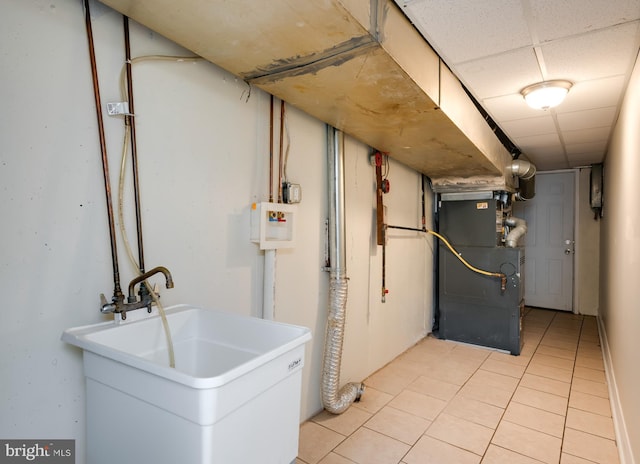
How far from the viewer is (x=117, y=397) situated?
3.48 feet

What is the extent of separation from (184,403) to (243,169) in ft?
4.20

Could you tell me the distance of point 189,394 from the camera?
875mm

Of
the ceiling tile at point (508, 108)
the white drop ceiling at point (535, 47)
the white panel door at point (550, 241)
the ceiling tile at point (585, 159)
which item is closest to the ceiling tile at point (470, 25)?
the white drop ceiling at point (535, 47)

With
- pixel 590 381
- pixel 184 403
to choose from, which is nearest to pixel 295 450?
pixel 184 403

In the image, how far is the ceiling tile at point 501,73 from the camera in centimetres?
202

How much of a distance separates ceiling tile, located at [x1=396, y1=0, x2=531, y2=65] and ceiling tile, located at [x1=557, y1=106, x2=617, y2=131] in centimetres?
153

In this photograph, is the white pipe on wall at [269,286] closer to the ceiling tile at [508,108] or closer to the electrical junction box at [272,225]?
the electrical junction box at [272,225]

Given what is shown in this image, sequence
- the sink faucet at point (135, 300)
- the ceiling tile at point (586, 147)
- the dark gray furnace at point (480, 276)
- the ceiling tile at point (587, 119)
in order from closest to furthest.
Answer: the sink faucet at point (135, 300), the ceiling tile at point (587, 119), the dark gray furnace at point (480, 276), the ceiling tile at point (586, 147)

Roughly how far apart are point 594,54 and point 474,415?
7.84 ft

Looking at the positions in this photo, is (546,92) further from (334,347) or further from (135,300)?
(135,300)

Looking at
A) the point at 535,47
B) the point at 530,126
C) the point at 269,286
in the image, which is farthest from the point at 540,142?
the point at 269,286

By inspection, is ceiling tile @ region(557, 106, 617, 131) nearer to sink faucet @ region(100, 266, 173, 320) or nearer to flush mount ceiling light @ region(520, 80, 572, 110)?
flush mount ceiling light @ region(520, 80, 572, 110)

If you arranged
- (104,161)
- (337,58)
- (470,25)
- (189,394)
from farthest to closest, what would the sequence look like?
(470,25) → (337,58) → (104,161) → (189,394)

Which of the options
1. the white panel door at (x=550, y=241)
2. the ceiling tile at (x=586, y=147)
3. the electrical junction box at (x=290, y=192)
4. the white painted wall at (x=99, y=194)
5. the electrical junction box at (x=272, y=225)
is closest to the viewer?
the white painted wall at (x=99, y=194)
